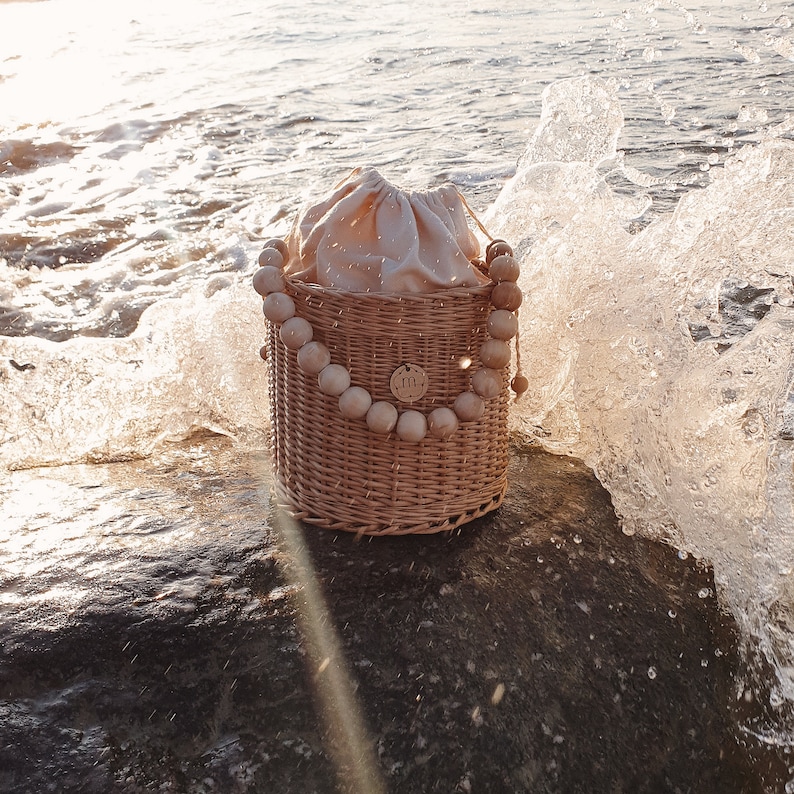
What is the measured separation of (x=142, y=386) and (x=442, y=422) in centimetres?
136

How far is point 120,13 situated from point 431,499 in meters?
12.2

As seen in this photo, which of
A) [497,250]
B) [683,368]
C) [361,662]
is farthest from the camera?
[683,368]

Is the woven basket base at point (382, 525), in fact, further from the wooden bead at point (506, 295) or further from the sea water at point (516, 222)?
the wooden bead at point (506, 295)

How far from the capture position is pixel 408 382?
1.71 meters

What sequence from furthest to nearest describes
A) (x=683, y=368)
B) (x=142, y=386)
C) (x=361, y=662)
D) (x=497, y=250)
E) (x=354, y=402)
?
(x=142, y=386) → (x=683, y=368) → (x=497, y=250) → (x=354, y=402) → (x=361, y=662)

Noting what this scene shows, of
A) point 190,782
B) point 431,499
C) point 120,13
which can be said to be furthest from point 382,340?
point 120,13

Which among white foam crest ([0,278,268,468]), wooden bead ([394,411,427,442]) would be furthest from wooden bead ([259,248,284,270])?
white foam crest ([0,278,268,468])

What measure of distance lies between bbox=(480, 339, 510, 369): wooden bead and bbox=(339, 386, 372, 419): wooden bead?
0.88 ft

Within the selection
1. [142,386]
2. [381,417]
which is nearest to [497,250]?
[381,417]

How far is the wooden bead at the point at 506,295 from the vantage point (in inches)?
66.4

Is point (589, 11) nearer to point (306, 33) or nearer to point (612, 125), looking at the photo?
point (306, 33)

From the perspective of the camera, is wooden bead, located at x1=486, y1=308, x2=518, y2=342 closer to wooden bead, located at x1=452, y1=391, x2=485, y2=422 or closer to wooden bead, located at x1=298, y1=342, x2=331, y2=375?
wooden bead, located at x1=452, y1=391, x2=485, y2=422

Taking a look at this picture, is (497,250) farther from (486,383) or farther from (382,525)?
(382,525)

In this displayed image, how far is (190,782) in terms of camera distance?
136cm
